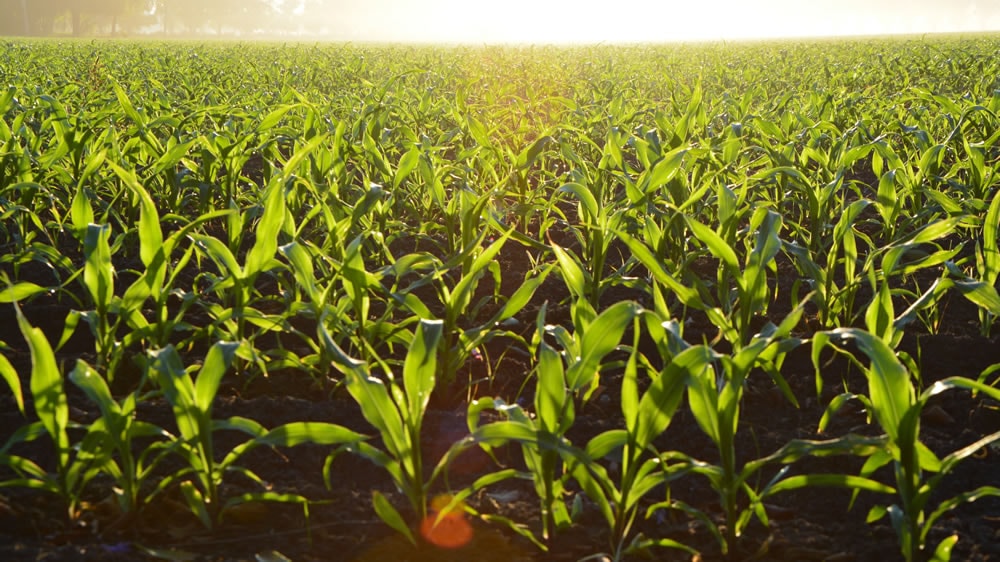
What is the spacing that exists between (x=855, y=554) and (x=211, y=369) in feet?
3.90

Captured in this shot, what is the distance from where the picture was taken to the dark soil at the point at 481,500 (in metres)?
1.66

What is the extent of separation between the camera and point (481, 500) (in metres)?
1.84

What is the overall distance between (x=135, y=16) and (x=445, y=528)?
85.6 metres

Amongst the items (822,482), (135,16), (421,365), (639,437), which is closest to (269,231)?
(421,365)

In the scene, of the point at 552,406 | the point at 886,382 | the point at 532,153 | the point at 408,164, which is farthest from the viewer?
the point at 532,153

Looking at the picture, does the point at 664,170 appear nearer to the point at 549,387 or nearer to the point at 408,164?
→ the point at 408,164

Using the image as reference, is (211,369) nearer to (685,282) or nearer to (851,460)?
(851,460)

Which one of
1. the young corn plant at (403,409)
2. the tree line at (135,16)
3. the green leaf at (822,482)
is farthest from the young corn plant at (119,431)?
the tree line at (135,16)

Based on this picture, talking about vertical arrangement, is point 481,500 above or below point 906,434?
below

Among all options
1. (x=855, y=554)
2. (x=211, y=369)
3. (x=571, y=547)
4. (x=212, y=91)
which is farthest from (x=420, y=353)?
(x=212, y=91)

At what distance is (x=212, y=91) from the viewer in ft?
22.8

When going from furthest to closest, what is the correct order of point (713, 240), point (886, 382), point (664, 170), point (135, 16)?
point (135, 16)
point (664, 170)
point (713, 240)
point (886, 382)

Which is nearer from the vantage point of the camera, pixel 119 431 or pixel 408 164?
pixel 119 431

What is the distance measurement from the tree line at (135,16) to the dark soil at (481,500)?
72.1 metres
